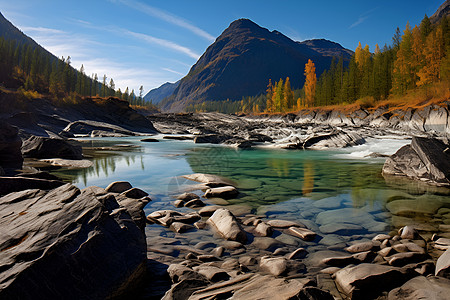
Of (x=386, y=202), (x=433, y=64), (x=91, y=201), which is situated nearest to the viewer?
(x=91, y=201)

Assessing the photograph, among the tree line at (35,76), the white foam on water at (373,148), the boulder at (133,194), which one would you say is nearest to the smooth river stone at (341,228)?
the boulder at (133,194)

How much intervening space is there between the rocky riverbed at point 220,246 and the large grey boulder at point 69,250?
11 millimetres

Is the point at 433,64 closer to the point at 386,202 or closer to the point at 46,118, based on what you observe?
the point at 386,202

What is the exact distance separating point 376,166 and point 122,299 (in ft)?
50.3

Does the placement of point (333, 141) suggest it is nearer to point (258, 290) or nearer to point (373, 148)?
point (373, 148)

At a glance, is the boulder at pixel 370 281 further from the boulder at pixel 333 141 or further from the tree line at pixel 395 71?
the tree line at pixel 395 71

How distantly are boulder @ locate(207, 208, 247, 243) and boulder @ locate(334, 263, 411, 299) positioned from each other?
6.21 feet

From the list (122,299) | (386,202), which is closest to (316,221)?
(386,202)

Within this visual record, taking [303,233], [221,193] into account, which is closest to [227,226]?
[303,233]

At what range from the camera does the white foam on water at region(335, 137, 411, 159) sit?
18.8m

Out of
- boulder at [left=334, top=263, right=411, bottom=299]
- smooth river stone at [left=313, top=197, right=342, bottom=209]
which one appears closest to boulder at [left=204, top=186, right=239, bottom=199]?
smooth river stone at [left=313, top=197, right=342, bottom=209]

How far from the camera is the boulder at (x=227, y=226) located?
186 inches

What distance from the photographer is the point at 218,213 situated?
18.6 ft

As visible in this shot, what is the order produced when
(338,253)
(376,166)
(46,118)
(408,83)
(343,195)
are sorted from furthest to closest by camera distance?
(408,83), (46,118), (376,166), (343,195), (338,253)
